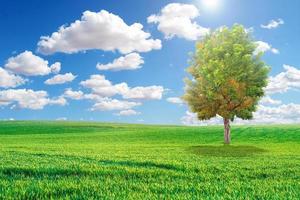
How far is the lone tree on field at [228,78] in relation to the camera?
57.0 m

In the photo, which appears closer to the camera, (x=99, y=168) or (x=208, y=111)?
(x=99, y=168)

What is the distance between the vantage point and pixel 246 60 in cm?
5747

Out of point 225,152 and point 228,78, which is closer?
point 225,152

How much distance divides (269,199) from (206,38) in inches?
2013

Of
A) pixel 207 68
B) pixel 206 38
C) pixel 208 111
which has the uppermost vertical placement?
pixel 206 38

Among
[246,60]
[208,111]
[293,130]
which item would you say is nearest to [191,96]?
[208,111]

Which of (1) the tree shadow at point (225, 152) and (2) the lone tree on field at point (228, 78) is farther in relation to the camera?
(2) the lone tree on field at point (228, 78)

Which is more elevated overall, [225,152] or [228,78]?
[228,78]

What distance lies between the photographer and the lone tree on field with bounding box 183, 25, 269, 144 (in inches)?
2243

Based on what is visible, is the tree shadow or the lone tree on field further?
the lone tree on field

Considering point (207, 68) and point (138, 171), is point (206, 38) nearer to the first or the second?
point (207, 68)

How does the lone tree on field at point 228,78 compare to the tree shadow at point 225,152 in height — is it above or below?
above

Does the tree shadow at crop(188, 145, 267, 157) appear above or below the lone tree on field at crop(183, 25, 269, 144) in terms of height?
below

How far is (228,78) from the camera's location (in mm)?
57188
